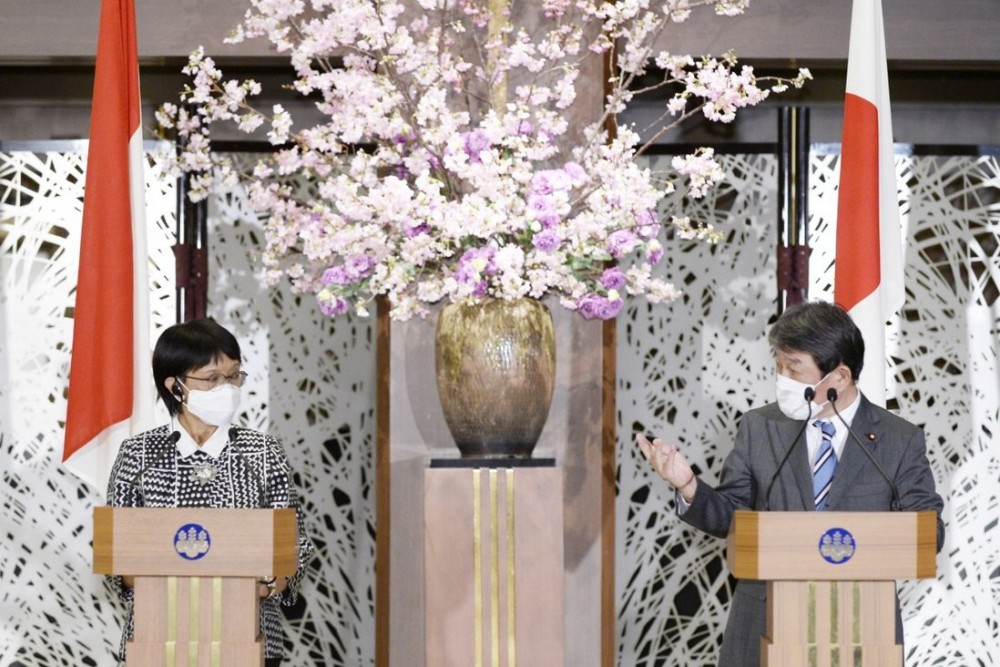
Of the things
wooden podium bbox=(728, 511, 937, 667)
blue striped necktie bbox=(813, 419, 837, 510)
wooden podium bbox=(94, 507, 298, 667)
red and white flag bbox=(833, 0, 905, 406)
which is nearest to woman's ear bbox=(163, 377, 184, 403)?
wooden podium bbox=(94, 507, 298, 667)

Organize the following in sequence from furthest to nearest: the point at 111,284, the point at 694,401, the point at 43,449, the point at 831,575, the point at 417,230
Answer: the point at 694,401
the point at 43,449
the point at 111,284
the point at 417,230
the point at 831,575

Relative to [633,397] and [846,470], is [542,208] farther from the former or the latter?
[633,397]

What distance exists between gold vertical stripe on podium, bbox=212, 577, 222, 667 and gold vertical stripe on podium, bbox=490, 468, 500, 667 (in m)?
0.79

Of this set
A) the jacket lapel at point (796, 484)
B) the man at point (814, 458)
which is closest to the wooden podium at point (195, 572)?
the man at point (814, 458)

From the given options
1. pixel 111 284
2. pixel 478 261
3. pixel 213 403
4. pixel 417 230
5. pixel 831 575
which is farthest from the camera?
pixel 111 284

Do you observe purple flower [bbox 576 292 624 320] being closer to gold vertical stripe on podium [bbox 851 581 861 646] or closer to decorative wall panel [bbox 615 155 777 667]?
gold vertical stripe on podium [bbox 851 581 861 646]

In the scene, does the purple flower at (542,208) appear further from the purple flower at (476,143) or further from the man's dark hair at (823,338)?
the man's dark hair at (823,338)

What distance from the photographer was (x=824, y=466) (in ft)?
8.86

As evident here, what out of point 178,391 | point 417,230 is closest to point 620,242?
point 417,230

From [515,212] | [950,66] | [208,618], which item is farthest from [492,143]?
[950,66]

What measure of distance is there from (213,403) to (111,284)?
0.96 meters

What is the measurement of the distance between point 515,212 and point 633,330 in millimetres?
1481

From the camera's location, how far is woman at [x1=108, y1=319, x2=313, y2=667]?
2818mm

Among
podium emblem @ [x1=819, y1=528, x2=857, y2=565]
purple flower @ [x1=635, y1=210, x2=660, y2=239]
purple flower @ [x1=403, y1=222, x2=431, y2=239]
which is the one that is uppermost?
purple flower @ [x1=635, y1=210, x2=660, y2=239]
